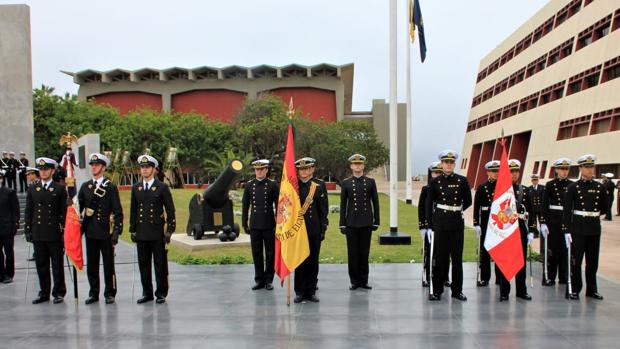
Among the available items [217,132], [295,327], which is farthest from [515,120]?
[295,327]

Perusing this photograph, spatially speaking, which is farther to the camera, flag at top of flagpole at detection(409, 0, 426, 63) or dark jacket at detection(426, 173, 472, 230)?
flag at top of flagpole at detection(409, 0, 426, 63)

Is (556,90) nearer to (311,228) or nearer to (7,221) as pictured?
(311,228)

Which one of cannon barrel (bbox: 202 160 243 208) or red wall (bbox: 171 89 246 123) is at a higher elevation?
red wall (bbox: 171 89 246 123)

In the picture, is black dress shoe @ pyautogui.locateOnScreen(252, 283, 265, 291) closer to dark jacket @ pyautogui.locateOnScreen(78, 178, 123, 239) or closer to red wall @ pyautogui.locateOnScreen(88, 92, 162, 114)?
dark jacket @ pyautogui.locateOnScreen(78, 178, 123, 239)

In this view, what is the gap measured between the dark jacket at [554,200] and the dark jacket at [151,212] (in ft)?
17.2

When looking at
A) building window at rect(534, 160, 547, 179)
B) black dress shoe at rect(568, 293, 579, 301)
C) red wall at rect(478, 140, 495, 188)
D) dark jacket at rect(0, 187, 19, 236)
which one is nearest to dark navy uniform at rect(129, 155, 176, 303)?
dark jacket at rect(0, 187, 19, 236)

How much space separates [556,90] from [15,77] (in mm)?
29688

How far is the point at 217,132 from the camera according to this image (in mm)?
47438

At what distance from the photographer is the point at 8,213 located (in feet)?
29.1

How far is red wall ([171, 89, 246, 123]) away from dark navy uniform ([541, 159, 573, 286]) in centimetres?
5319

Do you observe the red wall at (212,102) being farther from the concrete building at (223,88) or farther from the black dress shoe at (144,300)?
the black dress shoe at (144,300)

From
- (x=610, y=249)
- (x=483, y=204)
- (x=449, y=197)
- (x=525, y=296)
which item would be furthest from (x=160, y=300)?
(x=610, y=249)

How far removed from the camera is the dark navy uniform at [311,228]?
7410mm

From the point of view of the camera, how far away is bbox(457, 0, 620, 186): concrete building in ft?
90.3
